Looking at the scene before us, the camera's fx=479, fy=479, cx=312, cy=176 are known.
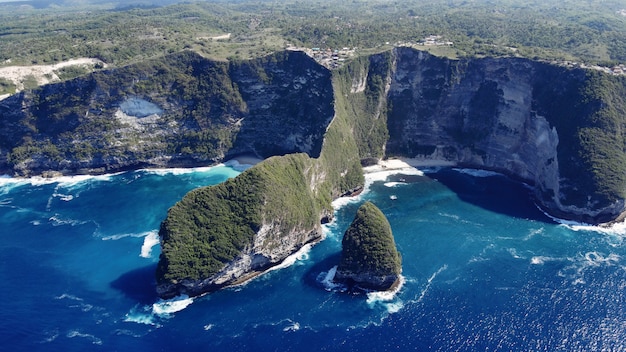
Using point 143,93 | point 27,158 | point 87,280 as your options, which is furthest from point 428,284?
point 27,158

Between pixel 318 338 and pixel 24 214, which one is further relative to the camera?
pixel 24 214

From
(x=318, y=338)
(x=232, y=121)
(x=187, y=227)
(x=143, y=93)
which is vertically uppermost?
(x=143, y=93)

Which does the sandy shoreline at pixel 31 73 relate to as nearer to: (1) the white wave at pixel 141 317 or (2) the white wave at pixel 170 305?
(1) the white wave at pixel 141 317

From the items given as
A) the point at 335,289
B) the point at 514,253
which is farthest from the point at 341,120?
the point at 335,289

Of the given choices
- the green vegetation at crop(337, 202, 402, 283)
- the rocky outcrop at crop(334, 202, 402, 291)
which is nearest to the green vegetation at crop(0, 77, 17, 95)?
the green vegetation at crop(337, 202, 402, 283)

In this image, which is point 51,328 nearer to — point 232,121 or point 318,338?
point 318,338

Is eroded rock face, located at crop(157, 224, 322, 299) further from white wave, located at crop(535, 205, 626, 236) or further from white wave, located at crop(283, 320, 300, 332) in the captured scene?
white wave, located at crop(535, 205, 626, 236)
